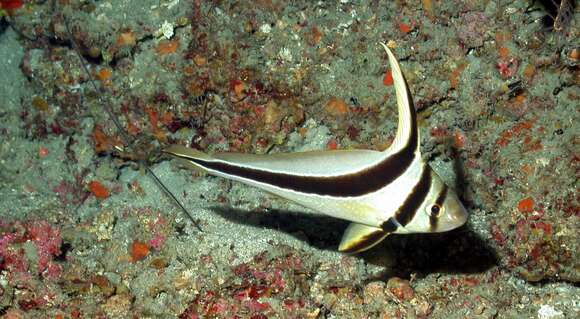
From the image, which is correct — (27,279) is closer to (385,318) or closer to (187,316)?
(187,316)

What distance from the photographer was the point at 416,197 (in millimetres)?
2787

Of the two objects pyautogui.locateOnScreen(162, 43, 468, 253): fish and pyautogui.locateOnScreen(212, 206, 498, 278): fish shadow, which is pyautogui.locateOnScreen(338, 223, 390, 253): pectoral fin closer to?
pyautogui.locateOnScreen(162, 43, 468, 253): fish

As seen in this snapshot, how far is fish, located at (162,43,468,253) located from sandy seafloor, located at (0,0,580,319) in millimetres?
1174

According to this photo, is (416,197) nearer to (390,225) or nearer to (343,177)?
(390,225)

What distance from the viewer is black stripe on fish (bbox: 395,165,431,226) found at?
276 centimetres

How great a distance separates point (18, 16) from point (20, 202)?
9.16 feet

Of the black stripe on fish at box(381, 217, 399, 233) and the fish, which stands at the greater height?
the fish

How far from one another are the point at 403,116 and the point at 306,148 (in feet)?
8.52

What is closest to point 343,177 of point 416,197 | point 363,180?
point 363,180

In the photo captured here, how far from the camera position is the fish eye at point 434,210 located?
2787 millimetres

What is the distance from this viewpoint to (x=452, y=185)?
466cm

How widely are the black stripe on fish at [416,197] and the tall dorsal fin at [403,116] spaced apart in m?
0.18

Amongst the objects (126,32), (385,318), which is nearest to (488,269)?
(385,318)

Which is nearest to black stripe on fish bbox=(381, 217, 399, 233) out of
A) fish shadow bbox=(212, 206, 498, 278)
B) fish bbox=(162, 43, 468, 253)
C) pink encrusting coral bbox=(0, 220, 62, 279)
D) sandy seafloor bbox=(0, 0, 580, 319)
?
fish bbox=(162, 43, 468, 253)
